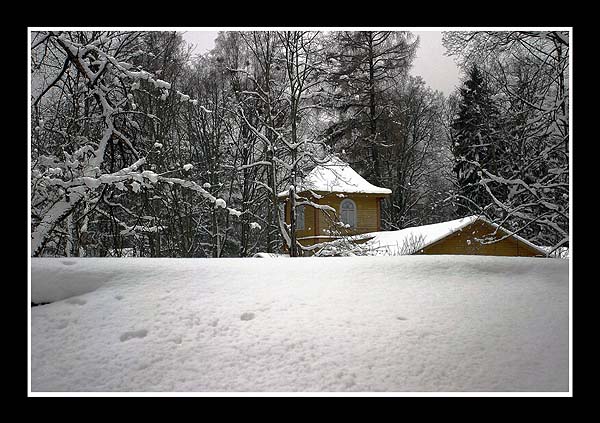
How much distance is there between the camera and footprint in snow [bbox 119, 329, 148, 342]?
2564mm

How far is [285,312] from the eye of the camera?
2.86m

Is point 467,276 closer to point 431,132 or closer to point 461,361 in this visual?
point 461,361

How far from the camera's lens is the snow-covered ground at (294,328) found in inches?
90.7

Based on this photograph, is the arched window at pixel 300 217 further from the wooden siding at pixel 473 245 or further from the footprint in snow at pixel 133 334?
the footprint in snow at pixel 133 334

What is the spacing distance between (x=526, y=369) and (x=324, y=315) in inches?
45.1

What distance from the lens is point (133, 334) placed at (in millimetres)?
2600

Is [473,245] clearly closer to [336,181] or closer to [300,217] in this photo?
[336,181]

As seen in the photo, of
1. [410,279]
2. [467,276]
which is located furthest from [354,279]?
[467,276]

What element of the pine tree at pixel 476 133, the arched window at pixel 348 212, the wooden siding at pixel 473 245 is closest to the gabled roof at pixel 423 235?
the wooden siding at pixel 473 245

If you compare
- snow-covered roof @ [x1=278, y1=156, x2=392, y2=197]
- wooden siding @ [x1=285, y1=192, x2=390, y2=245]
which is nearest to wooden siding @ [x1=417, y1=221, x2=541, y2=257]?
wooden siding @ [x1=285, y1=192, x2=390, y2=245]

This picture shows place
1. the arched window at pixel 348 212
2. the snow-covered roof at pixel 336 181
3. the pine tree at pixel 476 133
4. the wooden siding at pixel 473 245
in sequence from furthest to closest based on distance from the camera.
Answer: the arched window at pixel 348 212 < the snow-covered roof at pixel 336 181 < the wooden siding at pixel 473 245 < the pine tree at pixel 476 133

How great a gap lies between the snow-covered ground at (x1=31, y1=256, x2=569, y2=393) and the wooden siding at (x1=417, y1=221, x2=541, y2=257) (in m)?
3.51
